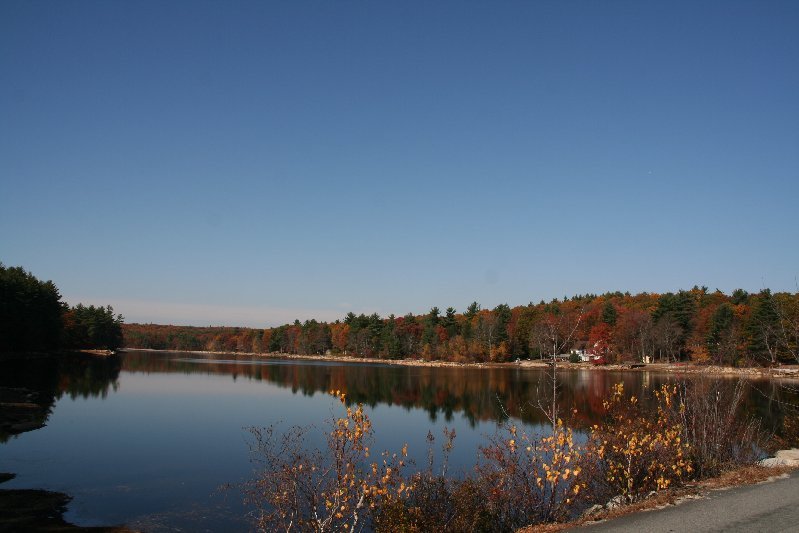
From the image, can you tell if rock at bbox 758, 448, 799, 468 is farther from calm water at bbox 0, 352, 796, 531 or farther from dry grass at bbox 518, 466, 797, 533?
calm water at bbox 0, 352, 796, 531

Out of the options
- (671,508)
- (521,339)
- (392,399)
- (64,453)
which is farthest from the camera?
(521,339)

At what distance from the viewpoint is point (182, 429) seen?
28.7m

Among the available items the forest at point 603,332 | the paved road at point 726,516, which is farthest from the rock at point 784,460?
the forest at point 603,332

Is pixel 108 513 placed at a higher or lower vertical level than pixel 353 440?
lower

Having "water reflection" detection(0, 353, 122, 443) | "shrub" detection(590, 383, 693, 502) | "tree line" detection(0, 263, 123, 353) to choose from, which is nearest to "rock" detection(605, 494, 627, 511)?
"shrub" detection(590, 383, 693, 502)

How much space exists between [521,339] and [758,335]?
46974mm

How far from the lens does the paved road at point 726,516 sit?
8484 millimetres

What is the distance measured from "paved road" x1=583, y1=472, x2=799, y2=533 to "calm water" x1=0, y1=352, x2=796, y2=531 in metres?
7.11

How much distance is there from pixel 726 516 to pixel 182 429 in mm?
25654

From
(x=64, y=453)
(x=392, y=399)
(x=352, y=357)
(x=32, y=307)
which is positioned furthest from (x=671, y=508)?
(x=352, y=357)

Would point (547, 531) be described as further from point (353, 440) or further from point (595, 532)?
point (353, 440)

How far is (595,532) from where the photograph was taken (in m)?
8.62

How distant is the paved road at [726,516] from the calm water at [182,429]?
7113mm

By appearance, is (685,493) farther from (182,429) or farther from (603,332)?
(603,332)
